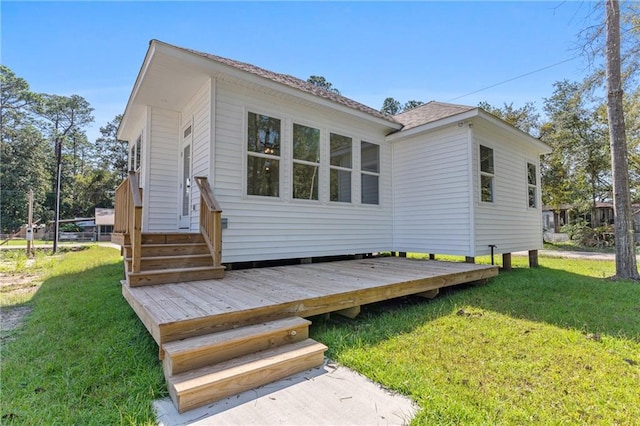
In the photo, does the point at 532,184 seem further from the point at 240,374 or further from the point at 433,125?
the point at 240,374

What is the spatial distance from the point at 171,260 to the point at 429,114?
630 cm

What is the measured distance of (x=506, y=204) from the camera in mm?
7266

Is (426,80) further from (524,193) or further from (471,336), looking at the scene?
(471,336)

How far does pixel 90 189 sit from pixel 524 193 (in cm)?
3851

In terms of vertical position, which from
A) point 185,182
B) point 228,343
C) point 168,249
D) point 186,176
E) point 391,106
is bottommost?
point 228,343

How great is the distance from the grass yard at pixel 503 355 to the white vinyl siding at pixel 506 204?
213 centimetres

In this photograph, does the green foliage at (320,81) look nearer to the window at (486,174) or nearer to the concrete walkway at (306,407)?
the window at (486,174)

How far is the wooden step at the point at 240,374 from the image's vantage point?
6.29ft

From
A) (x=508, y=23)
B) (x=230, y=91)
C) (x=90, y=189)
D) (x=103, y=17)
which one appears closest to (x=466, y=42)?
(x=508, y=23)

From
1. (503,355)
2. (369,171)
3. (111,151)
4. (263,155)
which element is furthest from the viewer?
(111,151)

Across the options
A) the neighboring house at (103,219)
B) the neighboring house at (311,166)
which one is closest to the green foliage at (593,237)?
the neighboring house at (311,166)

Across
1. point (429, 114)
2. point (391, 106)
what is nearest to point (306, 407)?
point (429, 114)

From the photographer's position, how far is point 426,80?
1162 cm

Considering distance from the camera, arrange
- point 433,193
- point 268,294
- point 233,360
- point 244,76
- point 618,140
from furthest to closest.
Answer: point 433,193, point 618,140, point 244,76, point 268,294, point 233,360
